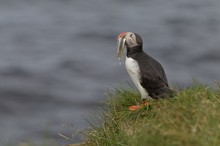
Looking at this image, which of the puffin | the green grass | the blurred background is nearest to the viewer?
the green grass

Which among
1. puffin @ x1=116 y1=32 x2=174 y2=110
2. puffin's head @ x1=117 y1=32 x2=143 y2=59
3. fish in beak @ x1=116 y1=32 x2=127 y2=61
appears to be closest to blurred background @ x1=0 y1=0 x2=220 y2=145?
fish in beak @ x1=116 y1=32 x2=127 y2=61

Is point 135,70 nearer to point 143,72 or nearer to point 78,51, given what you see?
point 143,72

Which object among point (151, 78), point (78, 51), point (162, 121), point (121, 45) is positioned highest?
point (121, 45)

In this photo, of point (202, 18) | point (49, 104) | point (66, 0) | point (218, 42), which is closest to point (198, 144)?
point (49, 104)

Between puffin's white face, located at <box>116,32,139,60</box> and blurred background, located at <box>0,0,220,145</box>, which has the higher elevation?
puffin's white face, located at <box>116,32,139,60</box>

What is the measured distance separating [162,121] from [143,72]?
1.88m

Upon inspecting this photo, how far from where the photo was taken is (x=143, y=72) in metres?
9.59

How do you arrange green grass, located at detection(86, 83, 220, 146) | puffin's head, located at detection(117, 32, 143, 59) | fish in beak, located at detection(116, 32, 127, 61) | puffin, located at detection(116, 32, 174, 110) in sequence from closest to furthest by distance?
1. green grass, located at detection(86, 83, 220, 146)
2. puffin, located at detection(116, 32, 174, 110)
3. puffin's head, located at detection(117, 32, 143, 59)
4. fish in beak, located at detection(116, 32, 127, 61)

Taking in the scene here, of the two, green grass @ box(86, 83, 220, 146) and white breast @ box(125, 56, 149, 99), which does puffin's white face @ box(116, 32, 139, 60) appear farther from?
green grass @ box(86, 83, 220, 146)

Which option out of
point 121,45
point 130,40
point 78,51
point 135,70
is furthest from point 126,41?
point 78,51

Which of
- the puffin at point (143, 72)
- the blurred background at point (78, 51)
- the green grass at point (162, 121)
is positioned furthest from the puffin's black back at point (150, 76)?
the blurred background at point (78, 51)

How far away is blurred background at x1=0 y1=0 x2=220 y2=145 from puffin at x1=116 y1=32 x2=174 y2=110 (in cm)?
588

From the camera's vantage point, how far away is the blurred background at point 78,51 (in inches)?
734

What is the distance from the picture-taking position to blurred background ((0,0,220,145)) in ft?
61.2
